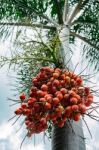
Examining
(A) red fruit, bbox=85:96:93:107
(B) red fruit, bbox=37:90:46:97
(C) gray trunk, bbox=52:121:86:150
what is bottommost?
(C) gray trunk, bbox=52:121:86:150

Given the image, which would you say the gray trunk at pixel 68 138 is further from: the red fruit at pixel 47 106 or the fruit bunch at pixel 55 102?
the red fruit at pixel 47 106

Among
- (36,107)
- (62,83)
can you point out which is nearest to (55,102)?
(36,107)

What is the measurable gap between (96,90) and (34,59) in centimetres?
65

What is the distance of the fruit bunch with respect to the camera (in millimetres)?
2537

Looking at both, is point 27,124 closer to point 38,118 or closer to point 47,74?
point 38,118

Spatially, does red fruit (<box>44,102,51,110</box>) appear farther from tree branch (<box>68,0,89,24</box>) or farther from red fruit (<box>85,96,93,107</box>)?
tree branch (<box>68,0,89,24</box>)

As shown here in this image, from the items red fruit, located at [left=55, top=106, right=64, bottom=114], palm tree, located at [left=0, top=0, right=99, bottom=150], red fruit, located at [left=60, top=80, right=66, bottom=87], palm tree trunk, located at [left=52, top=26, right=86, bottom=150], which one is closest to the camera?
red fruit, located at [left=55, top=106, right=64, bottom=114]

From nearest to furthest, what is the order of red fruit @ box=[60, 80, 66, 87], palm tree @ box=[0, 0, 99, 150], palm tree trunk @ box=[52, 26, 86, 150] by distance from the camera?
palm tree trunk @ box=[52, 26, 86, 150], red fruit @ box=[60, 80, 66, 87], palm tree @ box=[0, 0, 99, 150]

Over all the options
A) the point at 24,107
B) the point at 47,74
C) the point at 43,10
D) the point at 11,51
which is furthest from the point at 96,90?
the point at 43,10

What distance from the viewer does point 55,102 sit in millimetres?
2523

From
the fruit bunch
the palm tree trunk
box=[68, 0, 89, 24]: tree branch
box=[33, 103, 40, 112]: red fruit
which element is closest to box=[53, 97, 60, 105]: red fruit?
the fruit bunch

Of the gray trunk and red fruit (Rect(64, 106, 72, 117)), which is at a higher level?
red fruit (Rect(64, 106, 72, 117))

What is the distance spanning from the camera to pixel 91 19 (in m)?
6.44

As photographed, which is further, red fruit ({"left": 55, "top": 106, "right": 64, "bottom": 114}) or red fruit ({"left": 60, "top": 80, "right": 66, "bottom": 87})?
red fruit ({"left": 60, "top": 80, "right": 66, "bottom": 87})
